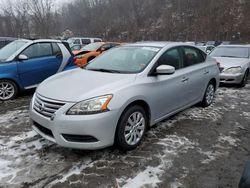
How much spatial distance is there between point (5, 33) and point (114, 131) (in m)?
35.8

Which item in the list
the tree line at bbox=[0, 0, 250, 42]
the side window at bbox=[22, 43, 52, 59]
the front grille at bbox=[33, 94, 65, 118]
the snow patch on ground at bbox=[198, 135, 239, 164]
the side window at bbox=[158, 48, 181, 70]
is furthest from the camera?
the tree line at bbox=[0, 0, 250, 42]

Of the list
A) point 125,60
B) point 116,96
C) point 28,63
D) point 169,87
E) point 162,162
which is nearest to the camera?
point 116,96

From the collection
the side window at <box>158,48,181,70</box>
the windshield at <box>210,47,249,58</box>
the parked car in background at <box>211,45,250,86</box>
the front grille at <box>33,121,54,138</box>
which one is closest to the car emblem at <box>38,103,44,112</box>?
the front grille at <box>33,121,54,138</box>

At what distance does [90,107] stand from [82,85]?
512mm

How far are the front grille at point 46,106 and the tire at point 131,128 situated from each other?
85cm

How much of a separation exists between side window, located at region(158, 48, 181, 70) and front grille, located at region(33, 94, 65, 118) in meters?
1.83

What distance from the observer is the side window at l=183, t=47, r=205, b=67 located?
480 cm

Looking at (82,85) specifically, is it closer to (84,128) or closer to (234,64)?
(84,128)

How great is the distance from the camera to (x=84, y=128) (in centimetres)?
298

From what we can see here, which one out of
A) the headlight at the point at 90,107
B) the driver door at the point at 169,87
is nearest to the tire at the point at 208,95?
the driver door at the point at 169,87

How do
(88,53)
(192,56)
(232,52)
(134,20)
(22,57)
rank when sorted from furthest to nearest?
1. (134,20)
2. (88,53)
3. (232,52)
4. (22,57)
5. (192,56)

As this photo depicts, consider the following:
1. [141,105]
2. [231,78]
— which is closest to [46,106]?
[141,105]

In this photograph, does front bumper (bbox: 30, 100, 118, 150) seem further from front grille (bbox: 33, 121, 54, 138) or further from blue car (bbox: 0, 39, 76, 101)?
blue car (bbox: 0, 39, 76, 101)

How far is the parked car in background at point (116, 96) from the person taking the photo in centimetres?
304
